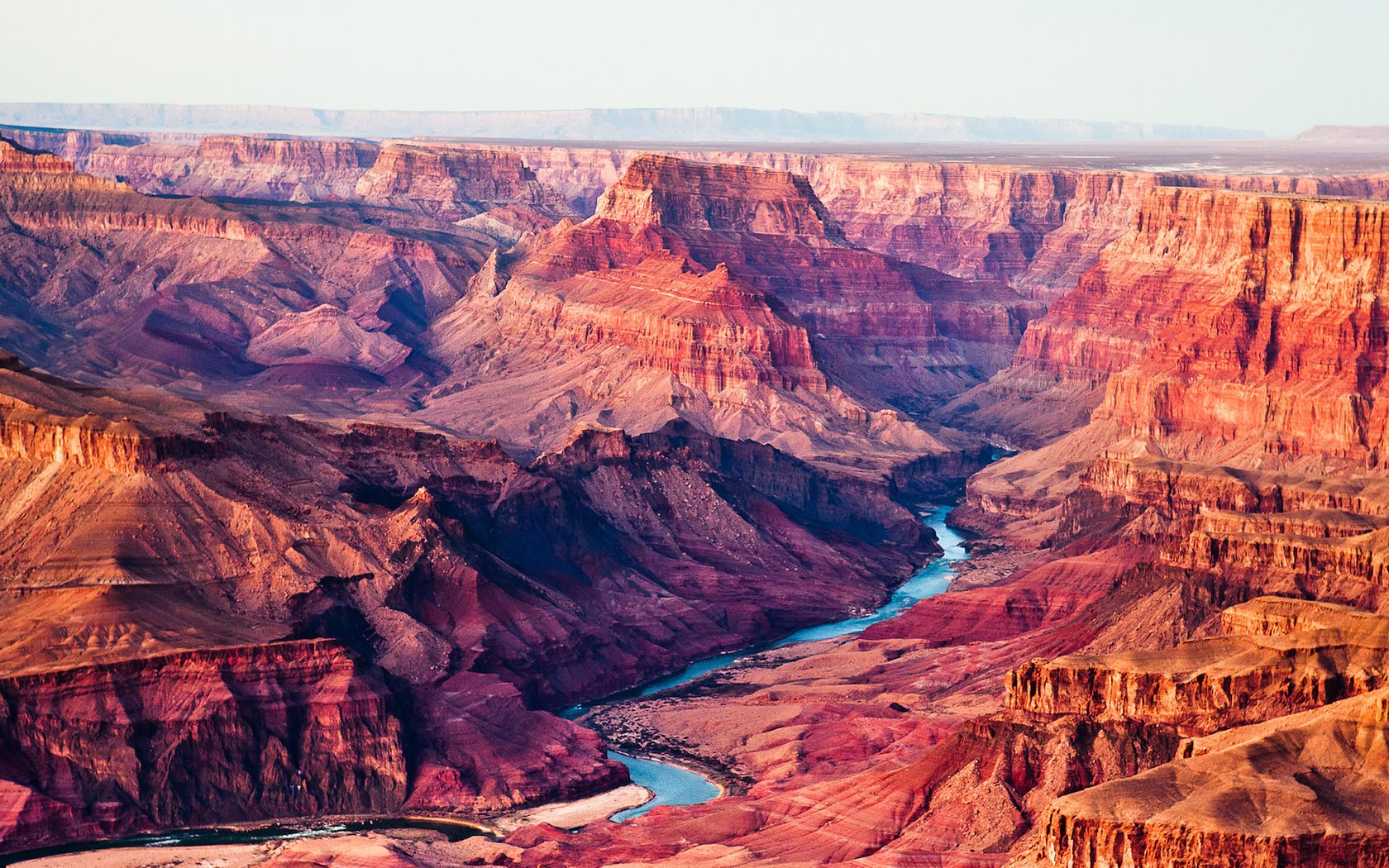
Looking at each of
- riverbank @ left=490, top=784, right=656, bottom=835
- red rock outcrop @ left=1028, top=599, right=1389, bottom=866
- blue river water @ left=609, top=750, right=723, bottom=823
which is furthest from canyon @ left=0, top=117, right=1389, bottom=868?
blue river water @ left=609, top=750, right=723, bottom=823

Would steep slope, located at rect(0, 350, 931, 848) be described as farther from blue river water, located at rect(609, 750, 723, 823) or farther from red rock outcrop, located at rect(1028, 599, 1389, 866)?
red rock outcrop, located at rect(1028, 599, 1389, 866)

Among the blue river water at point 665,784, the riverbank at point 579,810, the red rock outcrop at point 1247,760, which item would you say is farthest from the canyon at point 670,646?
the blue river water at point 665,784

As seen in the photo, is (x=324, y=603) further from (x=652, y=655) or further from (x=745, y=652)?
(x=745, y=652)

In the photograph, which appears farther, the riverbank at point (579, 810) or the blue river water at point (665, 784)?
the blue river water at point (665, 784)

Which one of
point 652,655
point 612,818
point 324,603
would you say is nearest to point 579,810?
point 612,818

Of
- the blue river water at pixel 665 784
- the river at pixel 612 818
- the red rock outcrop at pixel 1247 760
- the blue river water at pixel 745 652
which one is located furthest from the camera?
the blue river water at pixel 745 652

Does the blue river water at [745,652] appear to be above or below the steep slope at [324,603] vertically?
below

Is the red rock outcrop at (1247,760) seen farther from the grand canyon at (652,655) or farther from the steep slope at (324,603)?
the steep slope at (324,603)

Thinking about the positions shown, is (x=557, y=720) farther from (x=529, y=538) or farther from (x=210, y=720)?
(x=529, y=538)

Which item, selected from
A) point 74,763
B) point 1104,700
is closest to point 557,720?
point 74,763
